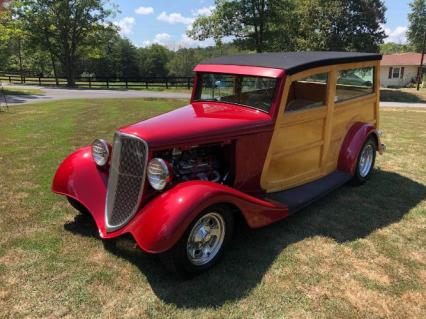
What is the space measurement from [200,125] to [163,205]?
99 centimetres

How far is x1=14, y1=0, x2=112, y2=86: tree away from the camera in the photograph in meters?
32.4

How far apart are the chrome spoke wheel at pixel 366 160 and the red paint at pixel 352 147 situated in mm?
337

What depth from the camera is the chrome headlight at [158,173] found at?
3.60m

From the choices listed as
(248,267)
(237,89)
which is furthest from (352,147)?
(248,267)

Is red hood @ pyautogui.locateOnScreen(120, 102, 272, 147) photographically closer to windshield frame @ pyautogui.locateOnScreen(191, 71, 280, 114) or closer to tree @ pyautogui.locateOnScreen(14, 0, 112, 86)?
windshield frame @ pyautogui.locateOnScreen(191, 71, 280, 114)

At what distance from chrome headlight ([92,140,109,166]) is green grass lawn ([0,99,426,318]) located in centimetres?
78

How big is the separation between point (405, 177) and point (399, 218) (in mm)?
1890

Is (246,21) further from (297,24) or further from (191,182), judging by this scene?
(191,182)

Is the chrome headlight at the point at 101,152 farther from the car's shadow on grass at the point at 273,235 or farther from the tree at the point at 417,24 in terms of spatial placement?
the tree at the point at 417,24

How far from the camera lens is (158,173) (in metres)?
3.62

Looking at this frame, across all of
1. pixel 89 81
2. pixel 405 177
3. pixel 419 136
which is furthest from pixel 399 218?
pixel 89 81

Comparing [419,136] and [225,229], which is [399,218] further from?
[419,136]

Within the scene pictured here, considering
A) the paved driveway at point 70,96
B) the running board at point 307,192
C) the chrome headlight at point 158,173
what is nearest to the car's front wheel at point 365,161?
the running board at point 307,192

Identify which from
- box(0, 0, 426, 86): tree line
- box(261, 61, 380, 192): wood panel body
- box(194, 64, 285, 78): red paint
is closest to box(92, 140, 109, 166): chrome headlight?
box(194, 64, 285, 78): red paint
